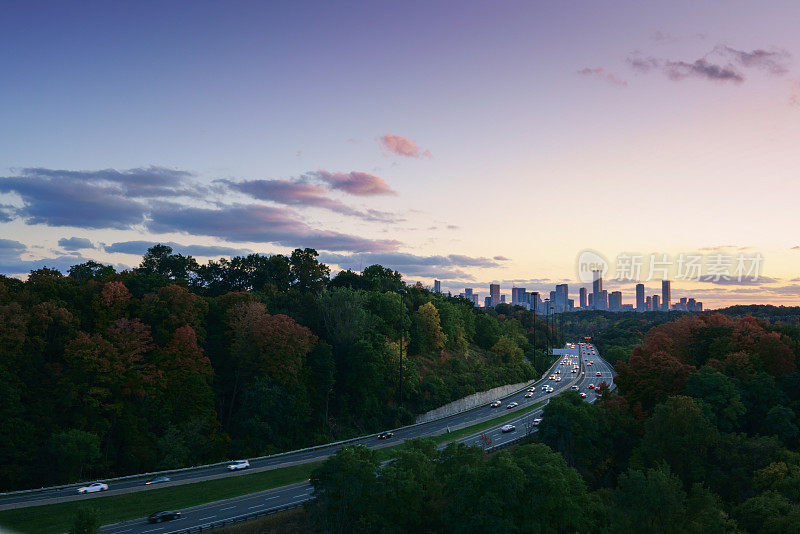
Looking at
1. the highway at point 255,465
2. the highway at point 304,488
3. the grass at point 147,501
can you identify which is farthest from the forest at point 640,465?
the highway at point 255,465

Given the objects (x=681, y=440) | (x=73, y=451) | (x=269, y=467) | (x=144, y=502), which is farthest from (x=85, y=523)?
(x=681, y=440)

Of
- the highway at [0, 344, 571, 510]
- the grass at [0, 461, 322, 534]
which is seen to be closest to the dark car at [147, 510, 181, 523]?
the grass at [0, 461, 322, 534]

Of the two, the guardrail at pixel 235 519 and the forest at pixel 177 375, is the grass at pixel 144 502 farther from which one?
the forest at pixel 177 375

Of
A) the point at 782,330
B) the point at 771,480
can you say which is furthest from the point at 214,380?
the point at 782,330

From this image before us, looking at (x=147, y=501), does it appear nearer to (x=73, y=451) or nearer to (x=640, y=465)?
(x=73, y=451)

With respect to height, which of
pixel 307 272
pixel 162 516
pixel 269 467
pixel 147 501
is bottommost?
pixel 269 467

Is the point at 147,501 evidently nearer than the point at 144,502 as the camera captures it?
No

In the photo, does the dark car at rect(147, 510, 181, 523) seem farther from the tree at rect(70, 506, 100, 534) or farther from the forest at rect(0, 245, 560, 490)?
the forest at rect(0, 245, 560, 490)
